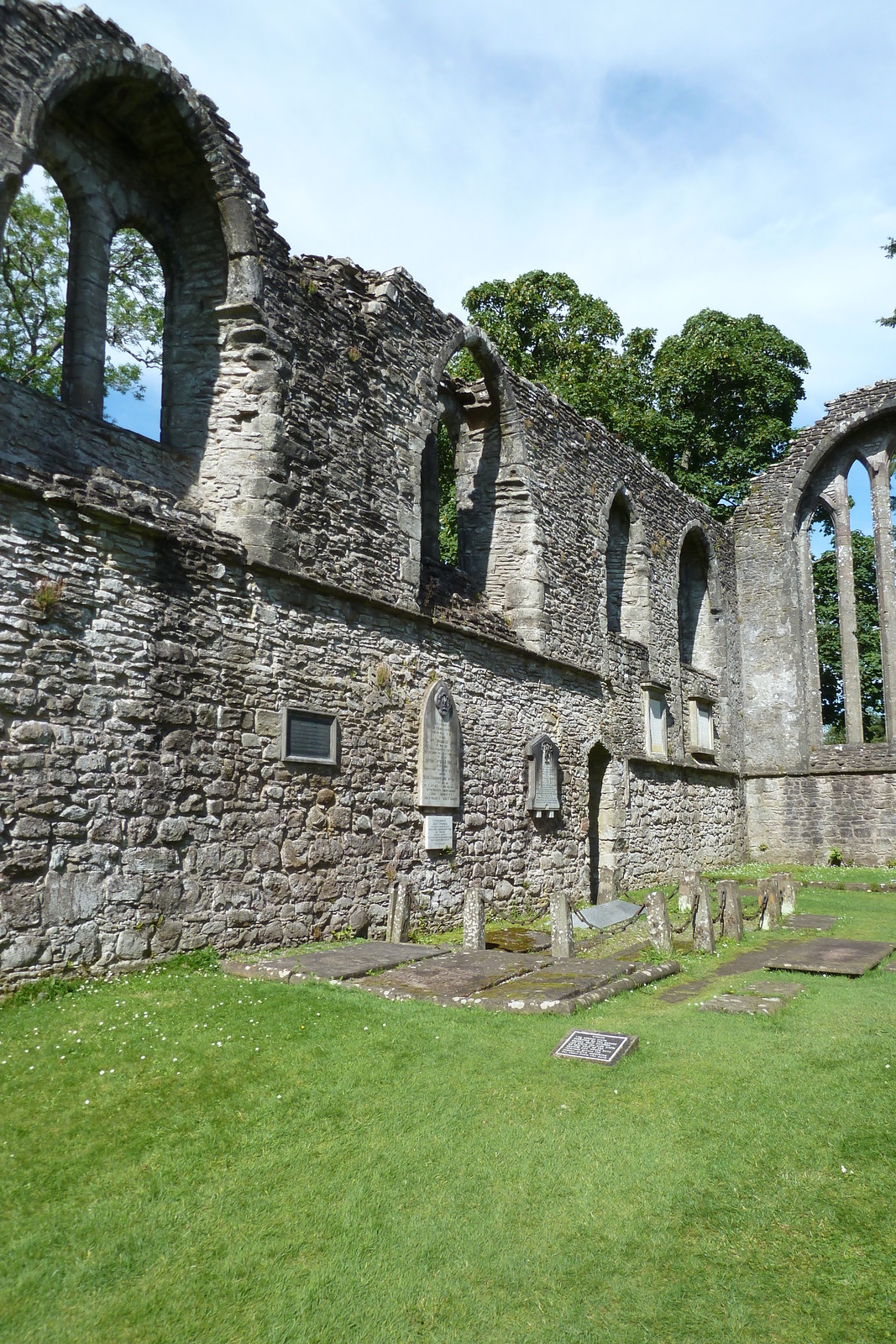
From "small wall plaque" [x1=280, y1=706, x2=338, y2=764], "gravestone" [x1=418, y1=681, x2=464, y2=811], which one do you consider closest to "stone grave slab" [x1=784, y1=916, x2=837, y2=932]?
"gravestone" [x1=418, y1=681, x2=464, y2=811]

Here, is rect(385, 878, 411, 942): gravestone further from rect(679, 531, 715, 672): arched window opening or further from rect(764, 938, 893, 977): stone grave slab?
rect(679, 531, 715, 672): arched window opening

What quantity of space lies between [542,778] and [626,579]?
5.70 meters

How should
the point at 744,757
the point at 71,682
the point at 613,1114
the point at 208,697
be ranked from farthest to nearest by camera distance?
the point at 744,757 → the point at 208,697 → the point at 71,682 → the point at 613,1114

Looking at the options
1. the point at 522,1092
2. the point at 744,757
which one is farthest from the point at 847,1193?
the point at 744,757

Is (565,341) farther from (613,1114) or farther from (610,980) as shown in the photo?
(613,1114)

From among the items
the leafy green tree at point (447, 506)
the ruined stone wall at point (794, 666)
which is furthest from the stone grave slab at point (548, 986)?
the leafy green tree at point (447, 506)

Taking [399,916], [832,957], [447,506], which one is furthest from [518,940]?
[447,506]

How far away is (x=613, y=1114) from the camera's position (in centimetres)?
424

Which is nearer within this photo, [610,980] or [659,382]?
[610,980]

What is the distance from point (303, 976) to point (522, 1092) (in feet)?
7.81

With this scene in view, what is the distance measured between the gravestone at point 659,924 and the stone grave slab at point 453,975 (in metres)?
1.14

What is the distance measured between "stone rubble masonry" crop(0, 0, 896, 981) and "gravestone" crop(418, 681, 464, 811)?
13 cm

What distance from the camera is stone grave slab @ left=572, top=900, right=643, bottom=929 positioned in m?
9.50

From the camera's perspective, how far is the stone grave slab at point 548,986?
5.92 metres
